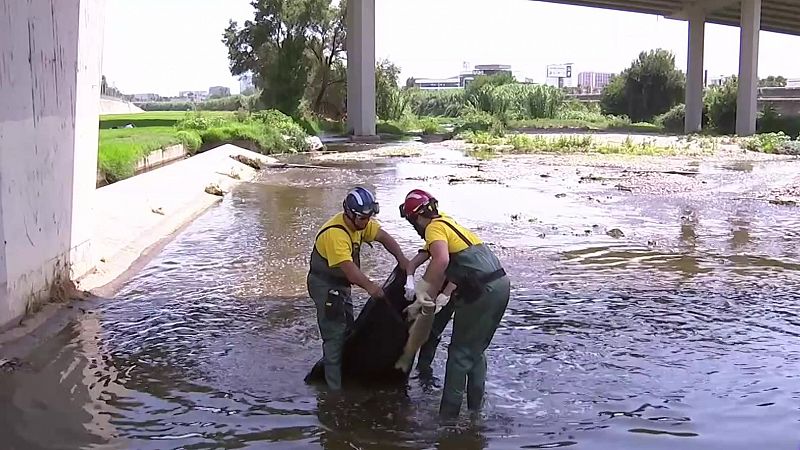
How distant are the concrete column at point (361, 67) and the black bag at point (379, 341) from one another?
116 ft

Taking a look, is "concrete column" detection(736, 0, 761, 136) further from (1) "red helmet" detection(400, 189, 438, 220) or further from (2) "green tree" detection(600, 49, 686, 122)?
(1) "red helmet" detection(400, 189, 438, 220)

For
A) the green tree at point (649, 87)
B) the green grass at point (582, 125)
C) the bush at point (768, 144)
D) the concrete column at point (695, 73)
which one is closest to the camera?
the bush at point (768, 144)

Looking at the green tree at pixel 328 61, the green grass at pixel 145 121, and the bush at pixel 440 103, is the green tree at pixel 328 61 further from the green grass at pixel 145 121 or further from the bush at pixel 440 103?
the bush at pixel 440 103

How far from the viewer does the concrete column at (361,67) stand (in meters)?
39.9

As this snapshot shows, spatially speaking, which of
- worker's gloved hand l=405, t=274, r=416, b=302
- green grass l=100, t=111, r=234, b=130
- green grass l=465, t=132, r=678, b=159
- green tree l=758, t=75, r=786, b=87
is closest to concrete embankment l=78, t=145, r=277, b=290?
worker's gloved hand l=405, t=274, r=416, b=302

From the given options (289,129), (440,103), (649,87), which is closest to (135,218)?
(289,129)

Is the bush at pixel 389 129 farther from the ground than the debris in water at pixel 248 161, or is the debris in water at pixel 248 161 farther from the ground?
the bush at pixel 389 129

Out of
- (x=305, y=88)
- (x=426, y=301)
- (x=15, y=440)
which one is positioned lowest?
(x=15, y=440)

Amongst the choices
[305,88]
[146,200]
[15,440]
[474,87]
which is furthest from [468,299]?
[474,87]

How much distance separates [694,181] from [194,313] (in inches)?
650

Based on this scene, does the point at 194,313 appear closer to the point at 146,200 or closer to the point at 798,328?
the point at 798,328

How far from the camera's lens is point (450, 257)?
523cm

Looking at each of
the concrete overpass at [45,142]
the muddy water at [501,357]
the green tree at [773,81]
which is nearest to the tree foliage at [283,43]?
the muddy water at [501,357]

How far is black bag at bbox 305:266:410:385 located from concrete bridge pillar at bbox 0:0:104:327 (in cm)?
293
